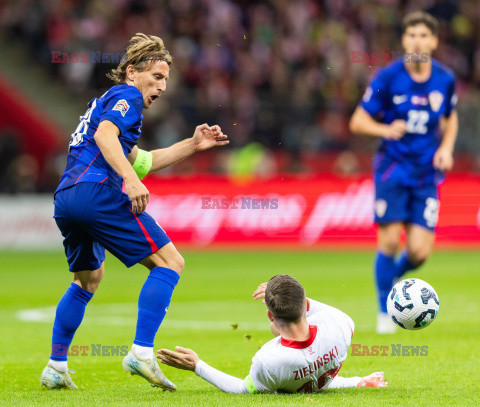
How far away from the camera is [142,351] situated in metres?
5.28

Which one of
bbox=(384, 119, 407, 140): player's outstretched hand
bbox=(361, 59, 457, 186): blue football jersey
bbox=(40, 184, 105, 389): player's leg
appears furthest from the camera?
bbox=(361, 59, 457, 186): blue football jersey

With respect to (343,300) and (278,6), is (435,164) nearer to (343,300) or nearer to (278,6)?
(343,300)

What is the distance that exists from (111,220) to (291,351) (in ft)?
4.35

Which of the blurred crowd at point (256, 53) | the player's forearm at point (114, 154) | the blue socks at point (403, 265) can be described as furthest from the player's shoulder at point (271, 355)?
the blurred crowd at point (256, 53)

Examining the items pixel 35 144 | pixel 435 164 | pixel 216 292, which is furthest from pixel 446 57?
pixel 435 164

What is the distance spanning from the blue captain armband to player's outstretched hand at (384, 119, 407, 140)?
2.71 m

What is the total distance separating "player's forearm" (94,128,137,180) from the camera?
5.23 m

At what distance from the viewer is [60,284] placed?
1345 centimetres

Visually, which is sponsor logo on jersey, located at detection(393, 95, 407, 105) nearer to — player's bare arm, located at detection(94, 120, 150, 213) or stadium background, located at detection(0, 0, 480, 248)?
player's bare arm, located at detection(94, 120, 150, 213)

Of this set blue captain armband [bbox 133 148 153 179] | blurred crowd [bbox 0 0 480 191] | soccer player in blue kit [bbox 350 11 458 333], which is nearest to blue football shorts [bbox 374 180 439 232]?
soccer player in blue kit [bbox 350 11 458 333]

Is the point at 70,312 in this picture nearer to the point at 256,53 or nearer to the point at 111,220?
the point at 111,220

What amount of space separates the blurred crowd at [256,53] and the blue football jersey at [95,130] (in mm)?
13399

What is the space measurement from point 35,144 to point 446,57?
34.6ft

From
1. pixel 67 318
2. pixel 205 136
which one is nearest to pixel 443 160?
pixel 205 136
